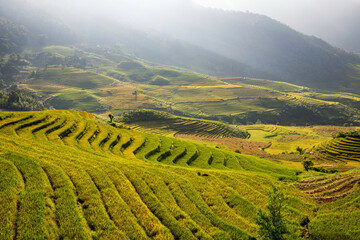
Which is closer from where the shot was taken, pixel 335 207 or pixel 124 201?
pixel 124 201

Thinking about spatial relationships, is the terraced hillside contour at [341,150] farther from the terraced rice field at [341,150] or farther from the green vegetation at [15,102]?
the green vegetation at [15,102]

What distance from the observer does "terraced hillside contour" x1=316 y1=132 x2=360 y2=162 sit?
A: 94512mm

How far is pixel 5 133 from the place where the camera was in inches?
1577

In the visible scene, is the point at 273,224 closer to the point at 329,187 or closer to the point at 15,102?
the point at 329,187

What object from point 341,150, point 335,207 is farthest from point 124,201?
point 341,150

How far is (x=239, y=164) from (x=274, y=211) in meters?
37.9

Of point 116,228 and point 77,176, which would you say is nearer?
point 116,228

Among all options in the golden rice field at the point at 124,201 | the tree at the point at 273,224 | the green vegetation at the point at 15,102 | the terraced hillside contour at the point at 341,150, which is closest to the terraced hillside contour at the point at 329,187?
the golden rice field at the point at 124,201

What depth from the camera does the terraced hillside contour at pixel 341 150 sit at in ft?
310

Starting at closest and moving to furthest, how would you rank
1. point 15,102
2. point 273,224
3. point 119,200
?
point 273,224
point 119,200
point 15,102

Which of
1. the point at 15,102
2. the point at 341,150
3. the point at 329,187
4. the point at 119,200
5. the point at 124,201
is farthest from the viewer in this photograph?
the point at 15,102

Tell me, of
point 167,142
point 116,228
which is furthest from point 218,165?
point 116,228

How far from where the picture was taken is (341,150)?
325 ft

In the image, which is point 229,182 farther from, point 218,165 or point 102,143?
point 102,143
